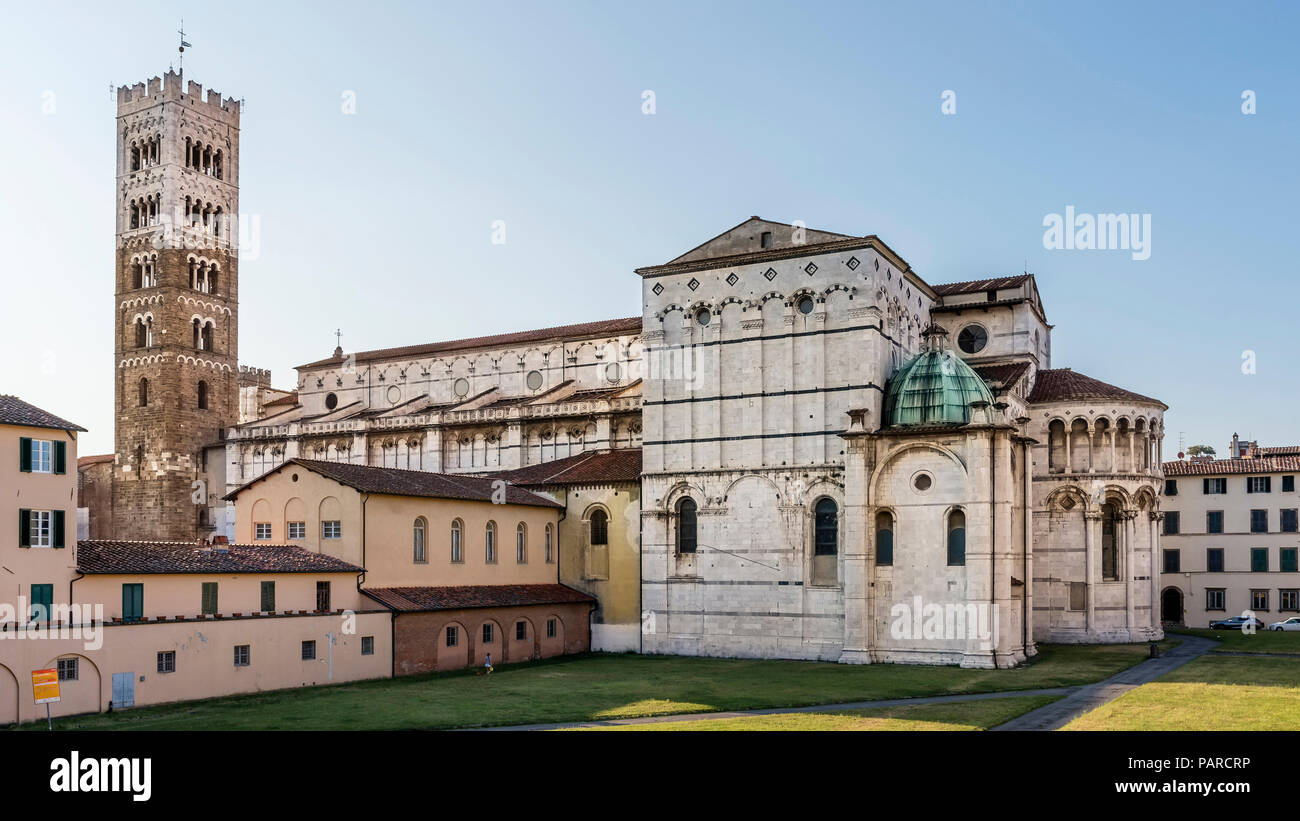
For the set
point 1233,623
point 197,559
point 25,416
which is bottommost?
point 1233,623

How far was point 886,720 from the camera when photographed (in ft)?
92.6

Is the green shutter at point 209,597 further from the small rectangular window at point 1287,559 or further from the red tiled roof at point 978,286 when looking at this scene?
the small rectangular window at point 1287,559

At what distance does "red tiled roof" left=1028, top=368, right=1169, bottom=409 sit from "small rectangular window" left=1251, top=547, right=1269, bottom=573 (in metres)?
18.3

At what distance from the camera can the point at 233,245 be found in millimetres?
83312

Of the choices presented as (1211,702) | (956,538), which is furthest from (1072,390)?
(1211,702)

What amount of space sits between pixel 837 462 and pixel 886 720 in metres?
17.9

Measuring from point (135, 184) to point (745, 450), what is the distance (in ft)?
180

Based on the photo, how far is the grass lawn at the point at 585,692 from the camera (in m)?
29.0

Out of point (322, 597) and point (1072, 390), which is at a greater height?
point (1072, 390)

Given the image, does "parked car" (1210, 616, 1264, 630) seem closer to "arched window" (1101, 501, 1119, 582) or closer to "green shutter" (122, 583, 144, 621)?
"arched window" (1101, 501, 1119, 582)

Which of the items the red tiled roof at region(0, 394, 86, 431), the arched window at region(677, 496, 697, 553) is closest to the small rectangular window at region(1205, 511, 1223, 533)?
the arched window at region(677, 496, 697, 553)

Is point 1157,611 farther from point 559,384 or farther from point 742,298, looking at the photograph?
point 559,384

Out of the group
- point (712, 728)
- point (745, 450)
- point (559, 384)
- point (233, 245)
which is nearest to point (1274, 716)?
point (712, 728)

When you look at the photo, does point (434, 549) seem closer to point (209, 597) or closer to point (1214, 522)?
point (209, 597)
